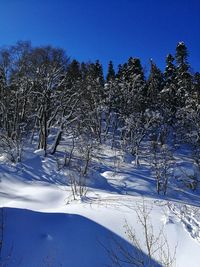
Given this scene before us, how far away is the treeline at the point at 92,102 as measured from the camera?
2708 cm

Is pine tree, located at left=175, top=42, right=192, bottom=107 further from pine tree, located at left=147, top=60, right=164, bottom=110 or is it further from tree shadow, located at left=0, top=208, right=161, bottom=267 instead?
tree shadow, located at left=0, top=208, right=161, bottom=267

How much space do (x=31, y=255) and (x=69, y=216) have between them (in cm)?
171

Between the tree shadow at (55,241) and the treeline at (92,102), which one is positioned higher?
the treeline at (92,102)

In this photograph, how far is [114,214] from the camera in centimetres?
891

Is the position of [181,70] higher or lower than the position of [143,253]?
higher

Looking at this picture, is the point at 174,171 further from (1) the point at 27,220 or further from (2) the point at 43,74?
(1) the point at 27,220

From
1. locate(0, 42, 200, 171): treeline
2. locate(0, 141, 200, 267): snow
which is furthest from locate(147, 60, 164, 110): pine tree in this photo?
locate(0, 141, 200, 267): snow

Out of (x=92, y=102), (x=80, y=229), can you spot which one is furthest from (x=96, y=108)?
(x=80, y=229)

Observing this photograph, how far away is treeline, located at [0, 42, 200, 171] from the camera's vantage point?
27.1m

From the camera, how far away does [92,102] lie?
122ft

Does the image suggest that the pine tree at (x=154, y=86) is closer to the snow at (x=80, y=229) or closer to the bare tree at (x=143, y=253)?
the snow at (x=80, y=229)

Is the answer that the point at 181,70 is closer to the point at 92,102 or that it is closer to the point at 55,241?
the point at 92,102

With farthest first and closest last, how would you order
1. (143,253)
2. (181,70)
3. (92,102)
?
(181,70), (92,102), (143,253)

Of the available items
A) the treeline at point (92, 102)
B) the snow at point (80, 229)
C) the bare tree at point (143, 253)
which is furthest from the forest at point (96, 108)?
the bare tree at point (143, 253)
